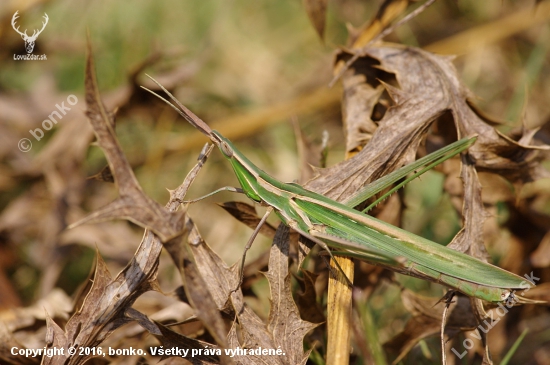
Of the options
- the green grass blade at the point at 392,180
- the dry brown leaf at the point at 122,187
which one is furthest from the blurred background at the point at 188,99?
the dry brown leaf at the point at 122,187

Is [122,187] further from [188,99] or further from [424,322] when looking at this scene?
[188,99]

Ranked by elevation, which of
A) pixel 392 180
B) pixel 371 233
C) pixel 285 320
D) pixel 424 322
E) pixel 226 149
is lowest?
pixel 424 322

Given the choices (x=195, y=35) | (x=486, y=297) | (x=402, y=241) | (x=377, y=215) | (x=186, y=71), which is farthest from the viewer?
(x=195, y=35)

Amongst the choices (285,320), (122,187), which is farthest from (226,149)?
(285,320)

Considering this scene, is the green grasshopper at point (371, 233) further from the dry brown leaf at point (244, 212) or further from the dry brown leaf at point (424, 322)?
the dry brown leaf at point (424, 322)

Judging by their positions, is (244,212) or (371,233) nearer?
(371,233)

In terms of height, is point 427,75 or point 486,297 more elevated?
point 427,75

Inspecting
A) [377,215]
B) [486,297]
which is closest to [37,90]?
[377,215]

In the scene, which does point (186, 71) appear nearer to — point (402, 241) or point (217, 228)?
point (217, 228)
